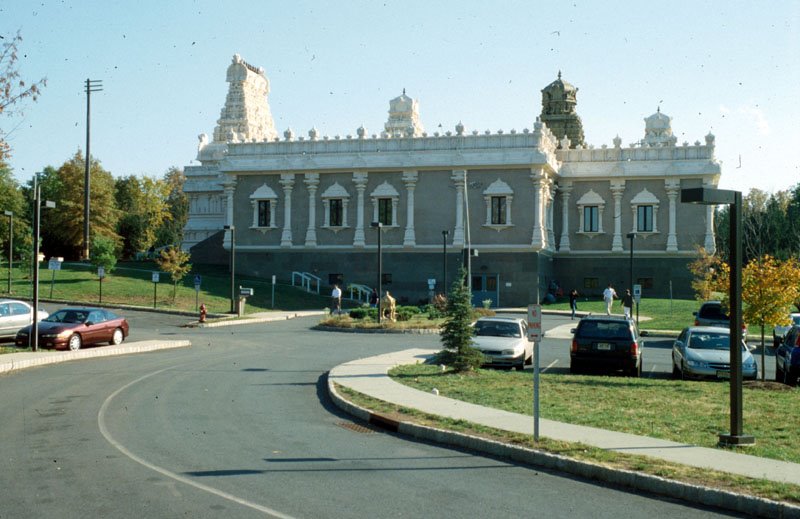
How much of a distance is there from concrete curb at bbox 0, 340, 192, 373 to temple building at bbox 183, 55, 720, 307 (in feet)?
97.0

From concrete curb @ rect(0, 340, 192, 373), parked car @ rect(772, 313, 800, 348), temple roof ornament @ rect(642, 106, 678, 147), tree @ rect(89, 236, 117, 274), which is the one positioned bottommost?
concrete curb @ rect(0, 340, 192, 373)

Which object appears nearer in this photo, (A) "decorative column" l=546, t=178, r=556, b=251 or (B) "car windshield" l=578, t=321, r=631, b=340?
(B) "car windshield" l=578, t=321, r=631, b=340

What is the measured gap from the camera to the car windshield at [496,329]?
2509cm

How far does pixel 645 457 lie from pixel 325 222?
2171 inches

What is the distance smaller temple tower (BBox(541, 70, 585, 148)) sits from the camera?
3944 inches

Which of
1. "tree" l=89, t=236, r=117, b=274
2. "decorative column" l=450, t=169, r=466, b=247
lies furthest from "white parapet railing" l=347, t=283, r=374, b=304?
"tree" l=89, t=236, r=117, b=274

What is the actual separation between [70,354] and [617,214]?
47.5 m

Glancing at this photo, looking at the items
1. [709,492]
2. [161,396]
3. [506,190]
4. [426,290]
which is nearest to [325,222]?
[426,290]

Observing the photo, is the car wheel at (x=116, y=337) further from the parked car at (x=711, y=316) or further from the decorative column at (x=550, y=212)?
the decorative column at (x=550, y=212)

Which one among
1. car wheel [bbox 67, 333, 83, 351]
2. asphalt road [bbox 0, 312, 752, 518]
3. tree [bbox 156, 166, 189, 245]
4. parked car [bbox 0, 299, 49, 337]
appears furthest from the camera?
tree [bbox 156, 166, 189, 245]

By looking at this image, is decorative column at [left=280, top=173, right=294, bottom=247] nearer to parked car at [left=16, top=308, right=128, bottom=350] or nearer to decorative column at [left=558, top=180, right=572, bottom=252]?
decorative column at [left=558, top=180, right=572, bottom=252]

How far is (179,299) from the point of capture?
169ft

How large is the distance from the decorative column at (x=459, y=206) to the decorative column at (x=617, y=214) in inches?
474

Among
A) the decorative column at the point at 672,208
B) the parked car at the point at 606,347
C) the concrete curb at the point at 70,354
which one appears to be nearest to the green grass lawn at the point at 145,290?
Answer: the concrete curb at the point at 70,354
